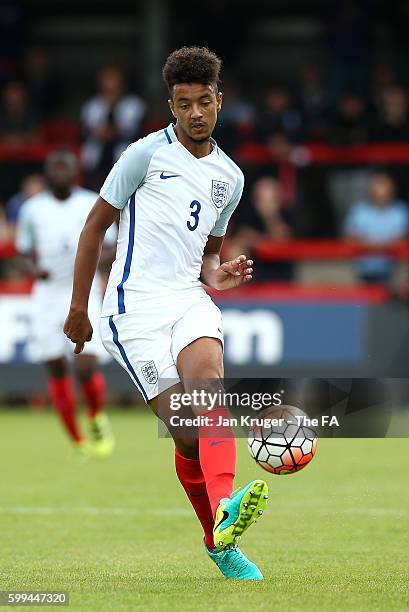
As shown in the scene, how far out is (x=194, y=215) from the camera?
5605 millimetres

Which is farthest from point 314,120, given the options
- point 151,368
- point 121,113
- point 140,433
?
point 151,368

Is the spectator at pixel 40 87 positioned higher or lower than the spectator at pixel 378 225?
higher

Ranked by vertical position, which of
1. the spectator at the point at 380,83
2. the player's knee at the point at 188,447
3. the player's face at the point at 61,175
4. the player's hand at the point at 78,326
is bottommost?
the spectator at the point at 380,83

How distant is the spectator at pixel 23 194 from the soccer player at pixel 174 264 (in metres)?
10.5

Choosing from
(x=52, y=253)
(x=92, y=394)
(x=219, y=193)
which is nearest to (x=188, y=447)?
(x=219, y=193)

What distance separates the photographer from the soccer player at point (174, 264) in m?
5.41

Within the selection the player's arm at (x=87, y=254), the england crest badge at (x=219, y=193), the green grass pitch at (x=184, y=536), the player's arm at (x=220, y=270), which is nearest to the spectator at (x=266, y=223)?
the green grass pitch at (x=184, y=536)

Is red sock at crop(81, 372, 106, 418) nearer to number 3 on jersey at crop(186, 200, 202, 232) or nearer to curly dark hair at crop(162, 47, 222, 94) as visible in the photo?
number 3 on jersey at crop(186, 200, 202, 232)

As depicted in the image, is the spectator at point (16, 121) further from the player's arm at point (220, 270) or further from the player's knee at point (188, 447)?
the player's knee at point (188, 447)

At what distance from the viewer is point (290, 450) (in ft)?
17.5

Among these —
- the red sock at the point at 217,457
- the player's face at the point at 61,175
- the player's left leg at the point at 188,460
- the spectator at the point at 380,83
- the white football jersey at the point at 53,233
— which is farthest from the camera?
the spectator at the point at 380,83

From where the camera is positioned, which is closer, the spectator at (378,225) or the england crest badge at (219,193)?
the england crest badge at (219,193)

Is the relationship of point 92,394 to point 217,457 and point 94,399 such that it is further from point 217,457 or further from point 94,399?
point 217,457

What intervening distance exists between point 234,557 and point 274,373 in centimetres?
926
